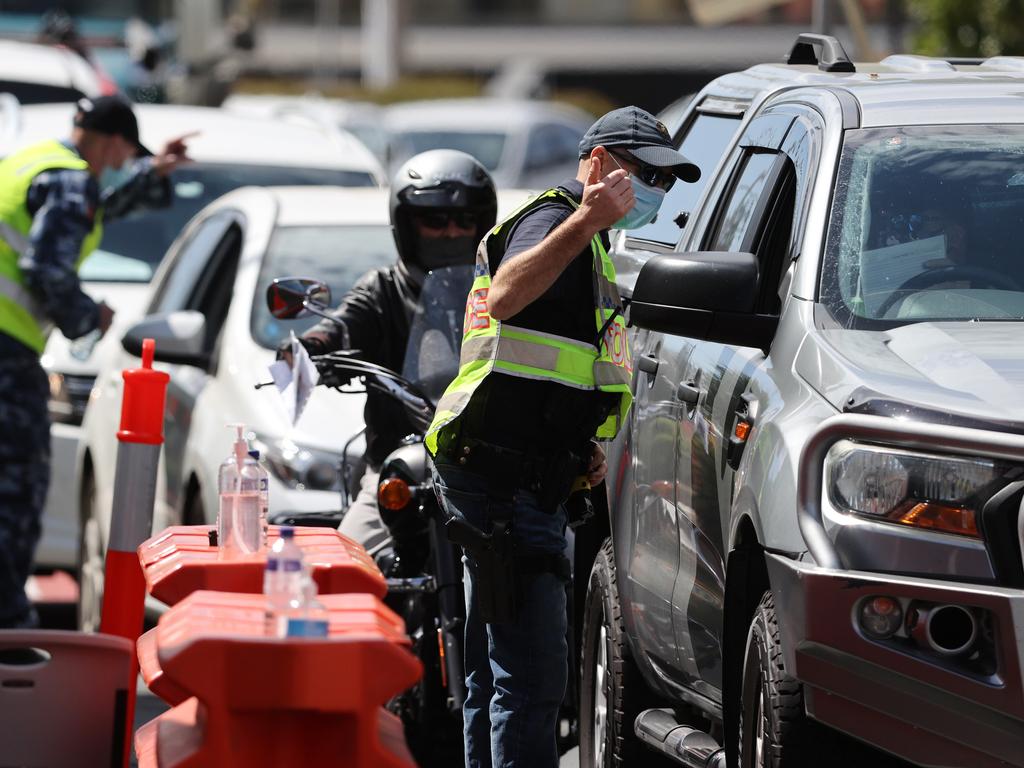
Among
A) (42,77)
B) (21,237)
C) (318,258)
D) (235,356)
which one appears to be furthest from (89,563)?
(42,77)

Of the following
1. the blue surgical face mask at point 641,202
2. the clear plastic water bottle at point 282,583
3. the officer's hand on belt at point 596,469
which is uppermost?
the blue surgical face mask at point 641,202

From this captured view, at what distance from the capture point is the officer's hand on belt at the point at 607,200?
498 cm

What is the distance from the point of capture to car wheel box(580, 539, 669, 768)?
20.3 feet

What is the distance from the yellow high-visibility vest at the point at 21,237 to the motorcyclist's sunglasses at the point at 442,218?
2.34 metres

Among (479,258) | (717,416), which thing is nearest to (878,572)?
(717,416)

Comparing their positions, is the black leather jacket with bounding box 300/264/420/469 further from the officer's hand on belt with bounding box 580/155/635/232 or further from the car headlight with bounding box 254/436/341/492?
the officer's hand on belt with bounding box 580/155/635/232

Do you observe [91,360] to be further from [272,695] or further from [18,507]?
[272,695]

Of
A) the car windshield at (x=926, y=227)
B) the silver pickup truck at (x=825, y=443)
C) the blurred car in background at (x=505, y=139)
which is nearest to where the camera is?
the silver pickup truck at (x=825, y=443)

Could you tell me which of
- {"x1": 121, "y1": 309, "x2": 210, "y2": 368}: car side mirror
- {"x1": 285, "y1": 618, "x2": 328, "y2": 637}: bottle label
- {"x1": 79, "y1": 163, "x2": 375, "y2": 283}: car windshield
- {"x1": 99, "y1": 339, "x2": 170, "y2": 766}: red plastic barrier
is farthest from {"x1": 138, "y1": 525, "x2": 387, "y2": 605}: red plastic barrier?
{"x1": 79, "y1": 163, "x2": 375, "y2": 283}: car windshield

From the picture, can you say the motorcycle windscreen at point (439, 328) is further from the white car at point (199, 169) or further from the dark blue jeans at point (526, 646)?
the white car at point (199, 169)

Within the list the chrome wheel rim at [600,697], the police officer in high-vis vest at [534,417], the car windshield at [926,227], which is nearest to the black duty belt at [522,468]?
the police officer in high-vis vest at [534,417]

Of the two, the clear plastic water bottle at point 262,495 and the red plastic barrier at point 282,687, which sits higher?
the clear plastic water bottle at point 262,495

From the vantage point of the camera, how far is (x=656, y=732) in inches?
229

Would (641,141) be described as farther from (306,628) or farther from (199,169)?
(199,169)
